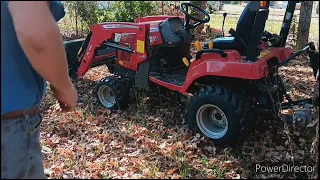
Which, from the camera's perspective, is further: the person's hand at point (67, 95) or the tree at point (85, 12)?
the tree at point (85, 12)

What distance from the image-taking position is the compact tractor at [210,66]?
371 centimetres

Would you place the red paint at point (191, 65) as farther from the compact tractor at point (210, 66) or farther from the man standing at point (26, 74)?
the man standing at point (26, 74)

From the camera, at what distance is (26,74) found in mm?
1676

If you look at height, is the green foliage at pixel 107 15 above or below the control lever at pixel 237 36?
below

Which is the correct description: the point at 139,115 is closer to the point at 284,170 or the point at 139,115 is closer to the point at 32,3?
the point at 284,170

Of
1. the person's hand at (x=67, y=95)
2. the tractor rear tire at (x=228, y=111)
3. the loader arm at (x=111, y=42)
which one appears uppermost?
the person's hand at (x=67, y=95)

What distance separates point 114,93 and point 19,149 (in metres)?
3.30

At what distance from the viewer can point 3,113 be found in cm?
168

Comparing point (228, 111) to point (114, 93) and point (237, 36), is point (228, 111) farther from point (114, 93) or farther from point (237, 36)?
point (114, 93)

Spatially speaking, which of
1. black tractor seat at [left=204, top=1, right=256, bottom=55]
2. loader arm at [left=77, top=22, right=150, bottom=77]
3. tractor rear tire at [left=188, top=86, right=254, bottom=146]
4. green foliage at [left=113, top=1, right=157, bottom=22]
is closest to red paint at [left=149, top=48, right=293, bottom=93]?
tractor rear tire at [left=188, top=86, right=254, bottom=146]

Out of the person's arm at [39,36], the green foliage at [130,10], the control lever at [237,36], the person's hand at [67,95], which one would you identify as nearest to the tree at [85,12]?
the green foliage at [130,10]

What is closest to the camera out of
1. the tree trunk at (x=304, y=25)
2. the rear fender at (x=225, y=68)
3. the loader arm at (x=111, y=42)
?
the rear fender at (x=225, y=68)

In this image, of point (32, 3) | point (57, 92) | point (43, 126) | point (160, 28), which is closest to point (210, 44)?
point (160, 28)

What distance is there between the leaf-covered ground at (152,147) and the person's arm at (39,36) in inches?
76.1
